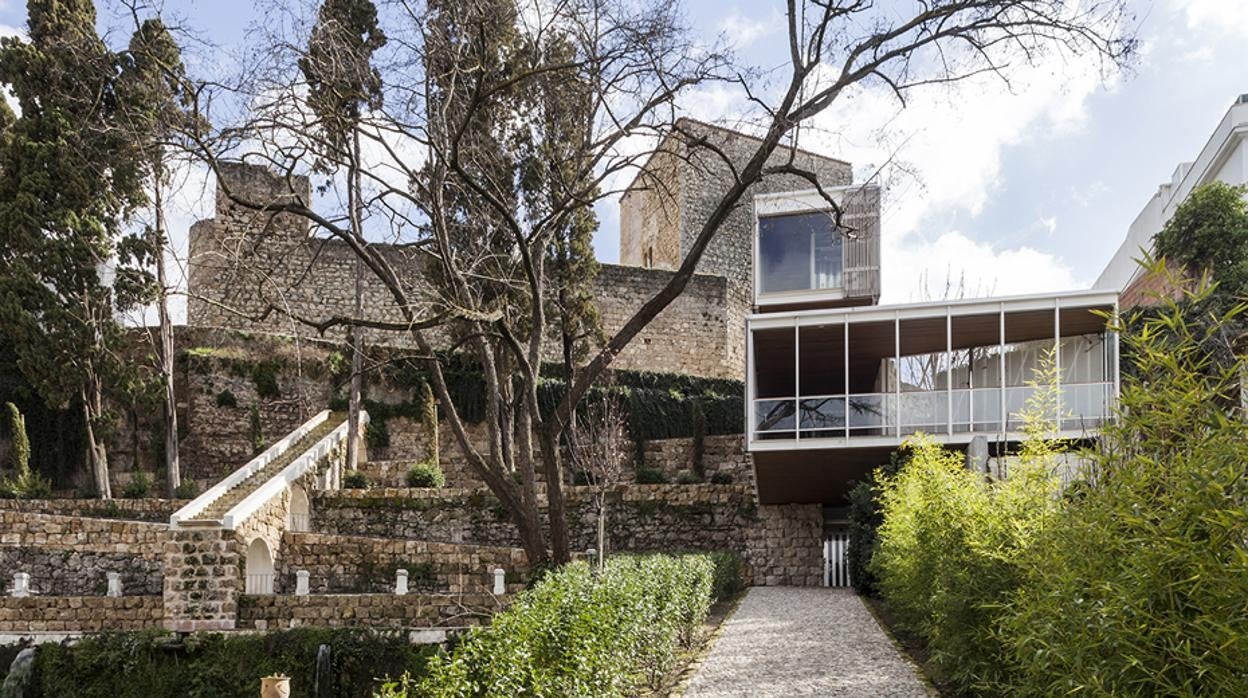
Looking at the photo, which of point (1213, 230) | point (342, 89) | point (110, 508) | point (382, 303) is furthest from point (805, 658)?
point (382, 303)

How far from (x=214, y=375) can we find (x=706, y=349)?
13939 mm

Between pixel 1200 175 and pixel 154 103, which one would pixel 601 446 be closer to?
pixel 154 103

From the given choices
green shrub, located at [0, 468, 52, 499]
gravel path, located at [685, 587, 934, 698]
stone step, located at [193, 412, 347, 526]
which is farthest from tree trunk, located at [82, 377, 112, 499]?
gravel path, located at [685, 587, 934, 698]

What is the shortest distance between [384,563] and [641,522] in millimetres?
4826

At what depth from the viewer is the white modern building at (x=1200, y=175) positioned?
64.2 feet

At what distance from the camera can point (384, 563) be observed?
52.7 feet

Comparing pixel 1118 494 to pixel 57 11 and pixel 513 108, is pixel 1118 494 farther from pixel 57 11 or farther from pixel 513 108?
pixel 57 11

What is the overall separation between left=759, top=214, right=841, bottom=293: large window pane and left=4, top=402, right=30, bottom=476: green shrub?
50.4 feet

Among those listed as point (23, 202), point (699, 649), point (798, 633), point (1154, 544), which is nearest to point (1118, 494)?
point (1154, 544)

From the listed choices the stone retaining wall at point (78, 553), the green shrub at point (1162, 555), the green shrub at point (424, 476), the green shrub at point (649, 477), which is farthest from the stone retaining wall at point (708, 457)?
the green shrub at point (1162, 555)

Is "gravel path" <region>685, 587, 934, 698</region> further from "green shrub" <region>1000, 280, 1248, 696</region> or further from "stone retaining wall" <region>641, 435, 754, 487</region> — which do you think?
"stone retaining wall" <region>641, 435, 754, 487</region>

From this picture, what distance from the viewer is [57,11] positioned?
18594 millimetres

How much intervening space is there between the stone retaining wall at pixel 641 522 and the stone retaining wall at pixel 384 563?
169 cm

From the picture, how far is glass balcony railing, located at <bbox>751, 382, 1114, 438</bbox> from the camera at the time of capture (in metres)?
14.6
